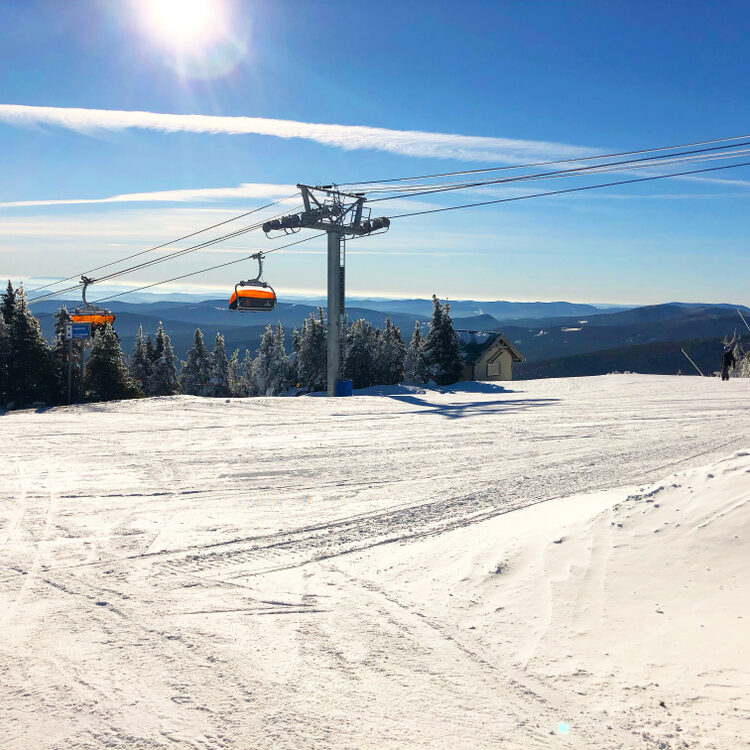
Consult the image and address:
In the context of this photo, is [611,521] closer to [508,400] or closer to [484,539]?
[484,539]

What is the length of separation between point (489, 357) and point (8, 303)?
39.1 meters

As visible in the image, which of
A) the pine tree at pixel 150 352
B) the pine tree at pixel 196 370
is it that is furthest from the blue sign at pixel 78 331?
the pine tree at pixel 196 370

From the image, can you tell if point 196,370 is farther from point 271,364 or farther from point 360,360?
point 360,360

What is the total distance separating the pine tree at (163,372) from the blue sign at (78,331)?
1608 inches

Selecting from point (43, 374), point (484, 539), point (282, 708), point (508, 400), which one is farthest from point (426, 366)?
point (282, 708)

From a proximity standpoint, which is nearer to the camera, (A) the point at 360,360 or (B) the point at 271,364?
(A) the point at 360,360

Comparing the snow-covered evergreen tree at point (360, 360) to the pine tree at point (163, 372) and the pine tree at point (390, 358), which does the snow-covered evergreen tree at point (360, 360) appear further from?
the pine tree at point (163, 372)

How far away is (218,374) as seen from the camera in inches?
3145

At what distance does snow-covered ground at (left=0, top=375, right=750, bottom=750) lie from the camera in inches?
167

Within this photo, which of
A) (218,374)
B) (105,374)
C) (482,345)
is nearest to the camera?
(105,374)

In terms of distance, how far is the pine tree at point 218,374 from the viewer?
78938 mm

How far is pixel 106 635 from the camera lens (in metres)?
5.32

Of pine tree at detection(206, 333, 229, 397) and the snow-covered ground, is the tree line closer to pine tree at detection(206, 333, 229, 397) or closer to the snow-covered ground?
pine tree at detection(206, 333, 229, 397)

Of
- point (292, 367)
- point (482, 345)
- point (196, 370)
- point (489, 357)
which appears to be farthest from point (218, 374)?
point (489, 357)
